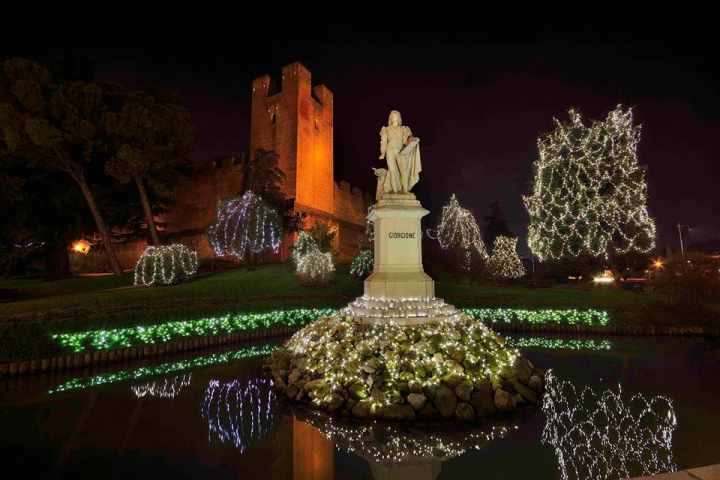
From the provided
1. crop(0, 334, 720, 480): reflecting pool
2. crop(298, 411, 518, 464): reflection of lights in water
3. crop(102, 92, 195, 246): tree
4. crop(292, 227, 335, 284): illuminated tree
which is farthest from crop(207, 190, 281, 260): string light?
crop(298, 411, 518, 464): reflection of lights in water

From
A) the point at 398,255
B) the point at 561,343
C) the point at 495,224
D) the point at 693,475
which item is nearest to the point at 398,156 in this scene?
the point at 398,255

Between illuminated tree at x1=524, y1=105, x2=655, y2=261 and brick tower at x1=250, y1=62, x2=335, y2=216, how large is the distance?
1797cm

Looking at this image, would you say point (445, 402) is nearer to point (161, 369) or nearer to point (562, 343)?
point (161, 369)

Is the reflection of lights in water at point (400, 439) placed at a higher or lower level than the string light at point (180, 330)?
lower

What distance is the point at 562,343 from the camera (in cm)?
1028

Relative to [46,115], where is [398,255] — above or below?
below

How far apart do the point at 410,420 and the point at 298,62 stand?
108 feet

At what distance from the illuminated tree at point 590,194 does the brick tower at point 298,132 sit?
18.0 meters

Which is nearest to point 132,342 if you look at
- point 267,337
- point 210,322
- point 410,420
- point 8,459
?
point 210,322

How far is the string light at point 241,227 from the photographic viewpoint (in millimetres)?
22703

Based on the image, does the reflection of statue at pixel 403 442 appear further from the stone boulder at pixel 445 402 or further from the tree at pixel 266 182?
the tree at pixel 266 182

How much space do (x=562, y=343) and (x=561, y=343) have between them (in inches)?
1.1

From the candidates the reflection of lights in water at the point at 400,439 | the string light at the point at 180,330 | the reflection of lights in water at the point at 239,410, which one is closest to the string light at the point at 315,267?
the string light at the point at 180,330

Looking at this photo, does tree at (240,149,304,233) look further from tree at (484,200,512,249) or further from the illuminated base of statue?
tree at (484,200,512,249)
